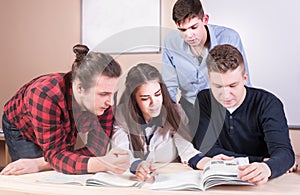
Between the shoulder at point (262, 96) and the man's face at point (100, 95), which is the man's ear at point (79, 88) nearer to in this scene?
the man's face at point (100, 95)

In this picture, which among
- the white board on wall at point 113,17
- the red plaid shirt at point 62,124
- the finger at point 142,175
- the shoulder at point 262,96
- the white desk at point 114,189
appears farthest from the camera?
the white board on wall at point 113,17

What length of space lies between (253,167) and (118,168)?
1.11 ft

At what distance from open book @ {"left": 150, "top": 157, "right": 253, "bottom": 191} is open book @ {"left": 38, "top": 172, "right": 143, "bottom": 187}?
2.5 inches

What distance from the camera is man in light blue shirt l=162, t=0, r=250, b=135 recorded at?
3.53 ft

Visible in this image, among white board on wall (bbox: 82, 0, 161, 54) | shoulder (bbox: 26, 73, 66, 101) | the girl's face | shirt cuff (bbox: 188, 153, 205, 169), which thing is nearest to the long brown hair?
the girl's face

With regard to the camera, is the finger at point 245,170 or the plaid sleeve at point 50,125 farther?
the plaid sleeve at point 50,125

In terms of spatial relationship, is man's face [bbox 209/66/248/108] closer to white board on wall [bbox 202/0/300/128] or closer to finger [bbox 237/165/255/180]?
finger [bbox 237/165/255/180]

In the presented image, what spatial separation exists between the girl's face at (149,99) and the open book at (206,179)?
0.16 m

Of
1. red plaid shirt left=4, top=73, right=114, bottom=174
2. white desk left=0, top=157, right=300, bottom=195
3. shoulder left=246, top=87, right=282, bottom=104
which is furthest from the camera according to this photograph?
shoulder left=246, top=87, right=282, bottom=104

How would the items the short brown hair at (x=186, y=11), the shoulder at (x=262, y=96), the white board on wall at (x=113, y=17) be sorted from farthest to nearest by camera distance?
1. the white board on wall at (x=113, y=17)
2. the short brown hair at (x=186, y=11)
3. the shoulder at (x=262, y=96)

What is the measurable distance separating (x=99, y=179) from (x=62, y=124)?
0.29 m

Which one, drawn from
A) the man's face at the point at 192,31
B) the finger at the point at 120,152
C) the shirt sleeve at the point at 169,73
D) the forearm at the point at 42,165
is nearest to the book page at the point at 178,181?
the finger at the point at 120,152

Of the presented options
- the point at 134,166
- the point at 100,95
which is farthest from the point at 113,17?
the point at 134,166

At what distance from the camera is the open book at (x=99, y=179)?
34.6 inches
